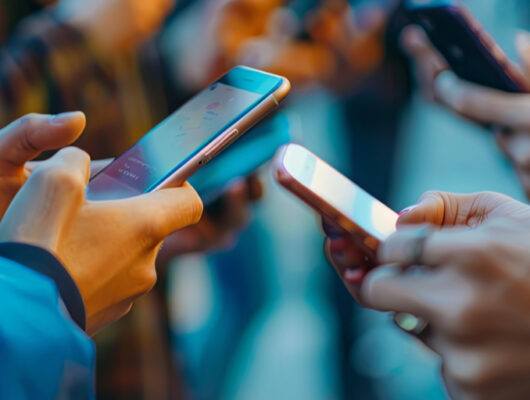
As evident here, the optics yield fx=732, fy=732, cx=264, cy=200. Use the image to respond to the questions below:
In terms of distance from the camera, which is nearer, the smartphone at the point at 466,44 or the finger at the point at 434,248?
the finger at the point at 434,248

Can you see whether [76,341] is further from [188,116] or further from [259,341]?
[259,341]

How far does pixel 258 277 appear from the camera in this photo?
1347 millimetres

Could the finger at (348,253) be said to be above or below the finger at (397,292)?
below

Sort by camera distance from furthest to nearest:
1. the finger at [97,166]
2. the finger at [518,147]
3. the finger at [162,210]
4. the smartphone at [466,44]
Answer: the finger at [518,147], the smartphone at [466,44], the finger at [97,166], the finger at [162,210]

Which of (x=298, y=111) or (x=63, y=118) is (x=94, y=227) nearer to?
(x=63, y=118)

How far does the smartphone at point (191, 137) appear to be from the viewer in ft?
2.34

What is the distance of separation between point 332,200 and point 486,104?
48 cm

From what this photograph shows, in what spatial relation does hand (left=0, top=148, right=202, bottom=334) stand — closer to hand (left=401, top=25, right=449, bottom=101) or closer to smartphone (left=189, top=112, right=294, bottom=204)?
smartphone (left=189, top=112, right=294, bottom=204)

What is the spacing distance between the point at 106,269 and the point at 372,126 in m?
0.78

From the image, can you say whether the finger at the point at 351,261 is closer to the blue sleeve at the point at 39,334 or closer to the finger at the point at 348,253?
the finger at the point at 348,253

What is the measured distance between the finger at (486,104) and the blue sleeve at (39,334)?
2.26 feet

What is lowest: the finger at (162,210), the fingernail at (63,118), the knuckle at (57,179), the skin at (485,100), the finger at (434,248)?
the skin at (485,100)

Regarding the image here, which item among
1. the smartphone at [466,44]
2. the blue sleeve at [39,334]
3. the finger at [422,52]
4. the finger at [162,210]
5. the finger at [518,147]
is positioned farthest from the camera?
the finger at [422,52]

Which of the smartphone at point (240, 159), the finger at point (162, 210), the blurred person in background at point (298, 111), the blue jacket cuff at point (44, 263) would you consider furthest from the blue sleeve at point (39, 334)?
the blurred person in background at point (298, 111)
